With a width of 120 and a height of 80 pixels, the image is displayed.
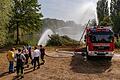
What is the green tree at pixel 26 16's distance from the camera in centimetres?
5816

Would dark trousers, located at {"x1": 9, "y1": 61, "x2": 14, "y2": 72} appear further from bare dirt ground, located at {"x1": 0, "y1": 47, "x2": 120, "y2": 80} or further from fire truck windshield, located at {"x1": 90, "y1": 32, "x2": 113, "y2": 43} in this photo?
fire truck windshield, located at {"x1": 90, "y1": 32, "x2": 113, "y2": 43}

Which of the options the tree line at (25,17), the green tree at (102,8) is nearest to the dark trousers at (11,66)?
the tree line at (25,17)

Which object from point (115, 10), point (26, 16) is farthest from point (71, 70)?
point (115, 10)

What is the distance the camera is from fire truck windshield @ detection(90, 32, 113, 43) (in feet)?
112

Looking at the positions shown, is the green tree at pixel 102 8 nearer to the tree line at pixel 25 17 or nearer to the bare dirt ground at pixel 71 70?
the tree line at pixel 25 17

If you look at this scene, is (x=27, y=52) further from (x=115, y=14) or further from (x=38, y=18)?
(x=115, y=14)

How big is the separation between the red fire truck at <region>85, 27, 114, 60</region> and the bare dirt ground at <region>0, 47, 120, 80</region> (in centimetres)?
104

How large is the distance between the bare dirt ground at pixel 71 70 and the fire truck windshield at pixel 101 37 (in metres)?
2.11

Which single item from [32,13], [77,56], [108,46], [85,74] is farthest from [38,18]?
[85,74]

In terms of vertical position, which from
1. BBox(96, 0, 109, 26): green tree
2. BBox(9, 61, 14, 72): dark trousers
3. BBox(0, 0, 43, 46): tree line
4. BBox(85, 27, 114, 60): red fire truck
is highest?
BBox(96, 0, 109, 26): green tree

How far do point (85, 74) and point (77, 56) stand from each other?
877cm

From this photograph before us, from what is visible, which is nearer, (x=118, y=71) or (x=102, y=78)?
(x=102, y=78)

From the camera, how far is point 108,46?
3388 centimetres

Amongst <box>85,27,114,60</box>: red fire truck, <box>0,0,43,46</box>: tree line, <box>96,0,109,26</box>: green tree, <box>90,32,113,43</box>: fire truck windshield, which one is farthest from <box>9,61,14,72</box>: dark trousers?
<box>96,0,109,26</box>: green tree
